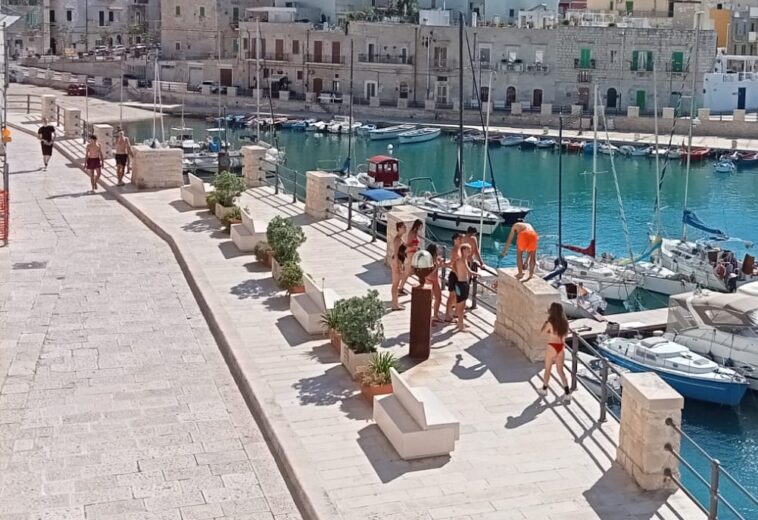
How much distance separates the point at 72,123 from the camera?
1319 inches

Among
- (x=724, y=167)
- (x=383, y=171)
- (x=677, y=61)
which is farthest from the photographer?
(x=677, y=61)

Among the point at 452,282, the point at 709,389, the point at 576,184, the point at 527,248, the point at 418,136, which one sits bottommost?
the point at 709,389

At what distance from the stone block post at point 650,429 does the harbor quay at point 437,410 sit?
1cm

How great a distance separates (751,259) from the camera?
3131 cm

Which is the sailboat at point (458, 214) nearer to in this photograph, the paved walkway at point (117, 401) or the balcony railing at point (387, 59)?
the paved walkway at point (117, 401)

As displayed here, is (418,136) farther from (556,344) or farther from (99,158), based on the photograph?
(556,344)

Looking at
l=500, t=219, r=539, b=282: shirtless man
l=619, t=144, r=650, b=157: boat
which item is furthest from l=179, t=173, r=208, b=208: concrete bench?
l=619, t=144, r=650, b=157: boat

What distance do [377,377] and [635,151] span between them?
49789 mm

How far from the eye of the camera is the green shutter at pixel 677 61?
66125 mm

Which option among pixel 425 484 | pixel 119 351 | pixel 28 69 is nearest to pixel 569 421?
pixel 425 484

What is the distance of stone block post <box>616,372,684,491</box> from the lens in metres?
9.29

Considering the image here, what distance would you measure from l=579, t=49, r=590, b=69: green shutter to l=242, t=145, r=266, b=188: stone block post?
46.1 meters

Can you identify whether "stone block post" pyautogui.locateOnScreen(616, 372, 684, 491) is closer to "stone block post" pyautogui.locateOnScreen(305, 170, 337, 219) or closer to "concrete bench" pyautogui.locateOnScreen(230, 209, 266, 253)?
"concrete bench" pyautogui.locateOnScreen(230, 209, 266, 253)

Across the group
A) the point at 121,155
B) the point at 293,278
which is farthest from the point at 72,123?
the point at 293,278
